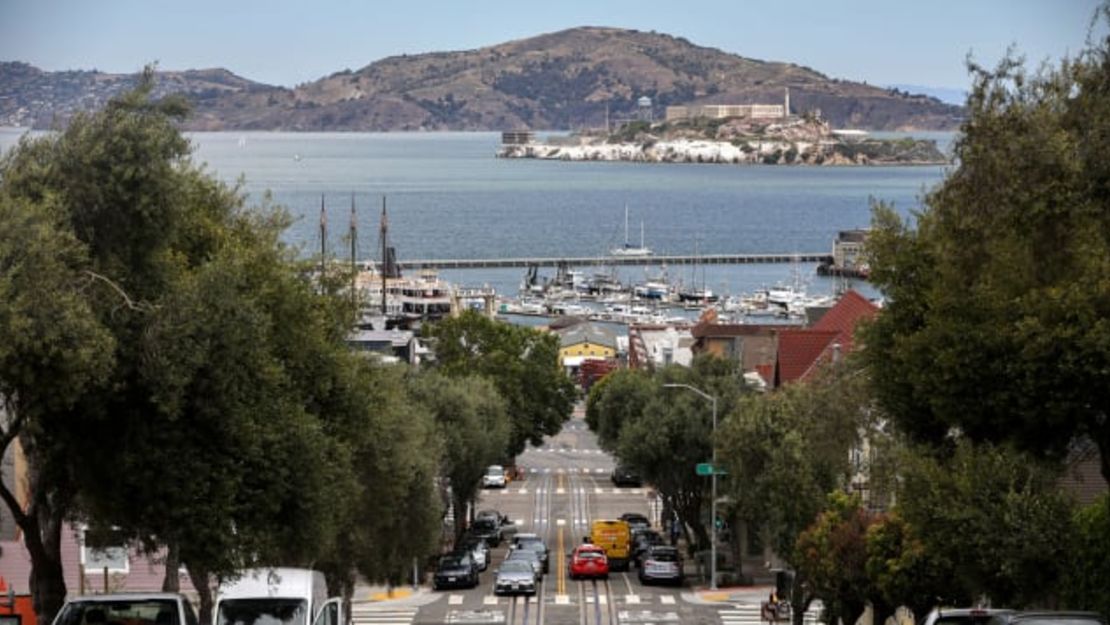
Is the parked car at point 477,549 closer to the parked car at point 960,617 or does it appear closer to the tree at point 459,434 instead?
the tree at point 459,434

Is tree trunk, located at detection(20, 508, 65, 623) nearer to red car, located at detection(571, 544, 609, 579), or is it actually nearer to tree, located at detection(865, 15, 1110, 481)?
tree, located at detection(865, 15, 1110, 481)

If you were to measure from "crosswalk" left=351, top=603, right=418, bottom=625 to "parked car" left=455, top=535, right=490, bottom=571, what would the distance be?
6.93 metres

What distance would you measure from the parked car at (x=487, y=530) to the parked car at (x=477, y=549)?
140 inches

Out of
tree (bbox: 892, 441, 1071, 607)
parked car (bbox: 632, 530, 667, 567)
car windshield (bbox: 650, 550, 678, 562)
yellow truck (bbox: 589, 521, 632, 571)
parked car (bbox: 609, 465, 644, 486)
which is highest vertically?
tree (bbox: 892, 441, 1071, 607)

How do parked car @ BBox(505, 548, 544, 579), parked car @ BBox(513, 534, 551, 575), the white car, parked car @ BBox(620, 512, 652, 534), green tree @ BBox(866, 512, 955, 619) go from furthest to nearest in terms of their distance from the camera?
the white car
parked car @ BBox(620, 512, 652, 534)
parked car @ BBox(513, 534, 551, 575)
parked car @ BBox(505, 548, 544, 579)
green tree @ BBox(866, 512, 955, 619)

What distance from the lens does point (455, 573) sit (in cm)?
6300

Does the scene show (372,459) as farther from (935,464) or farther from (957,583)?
(935,464)

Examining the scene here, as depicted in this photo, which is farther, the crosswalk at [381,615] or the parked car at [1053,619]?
the crosswalk at [381,615]

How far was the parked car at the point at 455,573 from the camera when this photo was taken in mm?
62938

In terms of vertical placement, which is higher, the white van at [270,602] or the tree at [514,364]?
the white van at [270,602]

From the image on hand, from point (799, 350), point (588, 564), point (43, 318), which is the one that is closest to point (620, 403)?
point (799, 350)

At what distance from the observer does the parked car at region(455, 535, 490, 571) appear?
2594 inches

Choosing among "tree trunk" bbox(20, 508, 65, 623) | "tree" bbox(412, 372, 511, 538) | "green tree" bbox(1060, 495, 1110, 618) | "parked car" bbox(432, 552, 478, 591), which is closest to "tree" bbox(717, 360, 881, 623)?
"parked car" bbox(432, 552, 478, 591)

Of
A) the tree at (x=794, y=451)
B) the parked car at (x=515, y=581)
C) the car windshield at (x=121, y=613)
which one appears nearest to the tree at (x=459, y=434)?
the parked car at (x=515, y=581)
